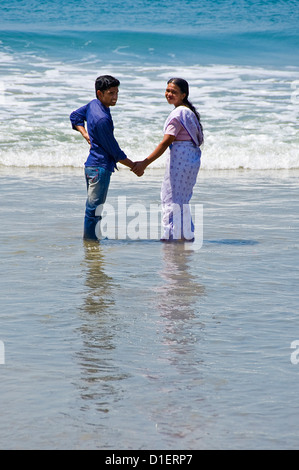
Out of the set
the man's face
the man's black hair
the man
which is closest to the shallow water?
the man

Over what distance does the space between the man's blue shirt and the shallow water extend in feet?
2.56

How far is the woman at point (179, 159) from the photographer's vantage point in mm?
6617

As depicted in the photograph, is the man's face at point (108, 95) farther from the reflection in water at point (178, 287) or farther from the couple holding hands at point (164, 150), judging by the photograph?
the reflection in water at point (178, 287)

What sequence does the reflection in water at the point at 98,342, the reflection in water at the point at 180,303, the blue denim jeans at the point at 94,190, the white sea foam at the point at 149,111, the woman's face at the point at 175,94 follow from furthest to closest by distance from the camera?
the white sea foam at the point at 149,111 < the blue denim jeans at the point at 94,190 < the woman's face at the point at 175,94 < the reflection in water at the point at 180,303 < the reflection in water at the point at 98,342

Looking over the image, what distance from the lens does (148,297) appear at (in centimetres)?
509

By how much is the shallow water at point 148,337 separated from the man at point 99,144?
41 centimetres

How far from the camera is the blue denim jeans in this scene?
6691mm

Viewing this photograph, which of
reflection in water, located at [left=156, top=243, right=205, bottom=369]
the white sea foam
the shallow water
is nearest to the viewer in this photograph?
the shallow water

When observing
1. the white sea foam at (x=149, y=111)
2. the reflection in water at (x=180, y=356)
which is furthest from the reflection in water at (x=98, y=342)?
the white sea foam at (x=149, y=111)

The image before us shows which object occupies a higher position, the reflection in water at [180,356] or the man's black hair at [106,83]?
the man's black hair at [106,83]

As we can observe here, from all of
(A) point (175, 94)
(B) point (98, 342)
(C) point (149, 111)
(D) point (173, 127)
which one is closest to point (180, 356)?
(B) point (98, 342)

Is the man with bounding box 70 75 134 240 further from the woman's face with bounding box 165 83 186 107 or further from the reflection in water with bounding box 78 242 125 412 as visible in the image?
the reflection in water with bounding box 78 242 125 412

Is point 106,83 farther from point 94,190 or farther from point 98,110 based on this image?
point 94,190

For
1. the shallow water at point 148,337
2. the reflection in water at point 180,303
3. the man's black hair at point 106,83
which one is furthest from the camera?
the man's black hair at point 106,83
